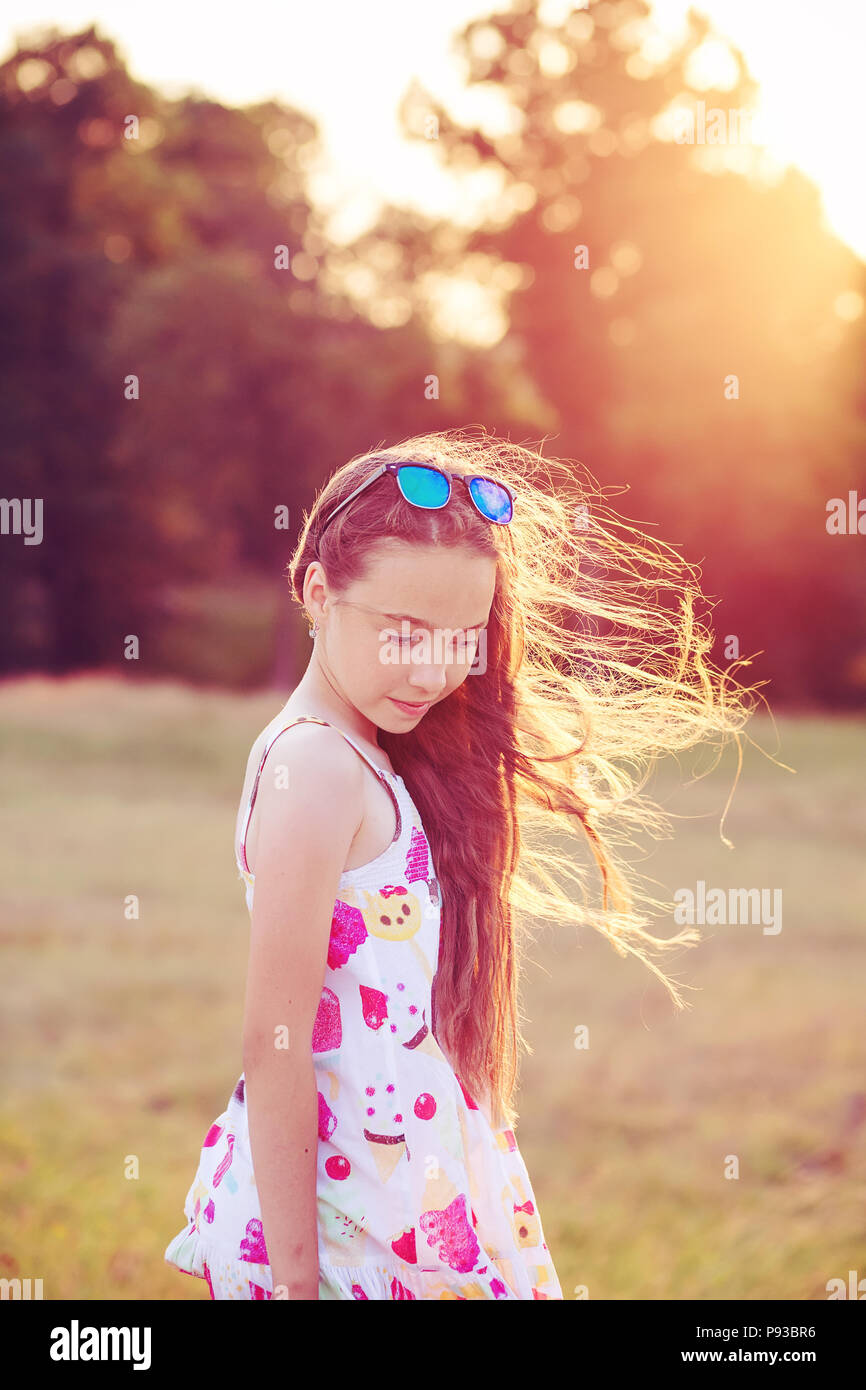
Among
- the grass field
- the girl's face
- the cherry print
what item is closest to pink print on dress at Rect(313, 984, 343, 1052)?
the cherry print

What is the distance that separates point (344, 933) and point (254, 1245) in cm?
39

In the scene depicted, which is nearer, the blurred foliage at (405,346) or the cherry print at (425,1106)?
the cherry print at (425,1106)

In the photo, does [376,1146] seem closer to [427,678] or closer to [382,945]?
[382,945]

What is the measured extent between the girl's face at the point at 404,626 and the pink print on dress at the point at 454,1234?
0.60m

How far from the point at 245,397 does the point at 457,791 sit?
17149mm

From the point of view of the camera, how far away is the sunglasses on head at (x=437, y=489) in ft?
5.16

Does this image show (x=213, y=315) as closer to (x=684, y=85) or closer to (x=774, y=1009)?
(x=684, y=85)

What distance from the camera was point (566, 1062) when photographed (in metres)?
5.63
